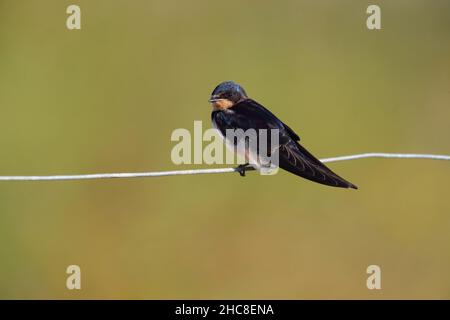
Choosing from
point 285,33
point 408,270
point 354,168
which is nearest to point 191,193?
point 354,168

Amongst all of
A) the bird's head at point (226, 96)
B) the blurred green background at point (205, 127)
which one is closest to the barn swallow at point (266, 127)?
the bird's head at point (226, 96)

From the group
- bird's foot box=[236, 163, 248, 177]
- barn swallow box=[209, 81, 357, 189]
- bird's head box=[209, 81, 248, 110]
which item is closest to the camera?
barn swallow box=[209, 81, 357, 189]

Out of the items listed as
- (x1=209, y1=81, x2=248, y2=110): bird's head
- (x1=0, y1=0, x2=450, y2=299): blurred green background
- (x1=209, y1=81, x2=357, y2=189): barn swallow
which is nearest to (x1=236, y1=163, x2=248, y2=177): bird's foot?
(x1=209, y1=81, x2=357, y2=189): barn swallow

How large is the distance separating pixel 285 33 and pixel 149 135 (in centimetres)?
146

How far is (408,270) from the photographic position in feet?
12.8

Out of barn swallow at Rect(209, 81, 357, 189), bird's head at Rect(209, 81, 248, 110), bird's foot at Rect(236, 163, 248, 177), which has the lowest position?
bird's foot at Rect(236, 163, 248, 177)

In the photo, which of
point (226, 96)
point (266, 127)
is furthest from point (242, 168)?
point (226, 96)

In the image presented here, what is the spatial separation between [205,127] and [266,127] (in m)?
1.47

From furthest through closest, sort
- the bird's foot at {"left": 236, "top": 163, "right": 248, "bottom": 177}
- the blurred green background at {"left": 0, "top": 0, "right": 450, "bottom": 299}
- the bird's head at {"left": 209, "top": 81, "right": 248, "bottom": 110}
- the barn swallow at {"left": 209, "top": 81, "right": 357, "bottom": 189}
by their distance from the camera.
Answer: the blurred green background at {"left": 0, "top": 0, "right": 450, "bottom": 299}
the bird's head at {"left": 209, "top": 81, "right": 248, "bottom": 110}
the bird's foot at {"left": 236, "top": 163, "right": 248, "bottom": 177}
the barn swallow at {"left": 209, "top": 81, "right": 357, "bottom": 189}

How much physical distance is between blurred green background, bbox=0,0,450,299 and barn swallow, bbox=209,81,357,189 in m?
0.92

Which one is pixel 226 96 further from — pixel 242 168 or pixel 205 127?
pixel 205 127

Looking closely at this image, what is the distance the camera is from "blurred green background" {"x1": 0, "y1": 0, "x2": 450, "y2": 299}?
12.7ft

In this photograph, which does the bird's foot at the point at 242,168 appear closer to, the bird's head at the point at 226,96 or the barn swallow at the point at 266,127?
the barn swallow at the point at 266,127

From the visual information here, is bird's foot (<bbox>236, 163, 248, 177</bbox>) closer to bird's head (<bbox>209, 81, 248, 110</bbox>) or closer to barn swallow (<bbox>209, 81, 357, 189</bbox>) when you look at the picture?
barn swallow (<bbox>209, 81, 357, 189</bbox>)
